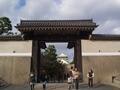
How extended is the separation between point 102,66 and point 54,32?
5.30 meters

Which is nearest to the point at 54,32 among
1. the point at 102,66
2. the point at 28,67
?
the point at 28,67

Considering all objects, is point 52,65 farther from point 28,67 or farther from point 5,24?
point 28,67

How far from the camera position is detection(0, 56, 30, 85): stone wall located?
24359mm

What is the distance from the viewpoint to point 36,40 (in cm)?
2512

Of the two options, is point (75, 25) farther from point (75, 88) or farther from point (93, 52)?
point (75, 88)

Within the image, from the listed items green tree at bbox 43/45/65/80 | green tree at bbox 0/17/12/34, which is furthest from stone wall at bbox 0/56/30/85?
green tree at bbox 0/17/12/34

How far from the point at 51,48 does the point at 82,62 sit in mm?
29543

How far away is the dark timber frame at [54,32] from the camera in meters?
23.6

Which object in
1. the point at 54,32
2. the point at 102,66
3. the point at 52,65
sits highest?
the point at 54,32

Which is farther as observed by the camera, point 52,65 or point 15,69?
point 52,65

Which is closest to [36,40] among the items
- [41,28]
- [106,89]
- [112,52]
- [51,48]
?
[41,28]

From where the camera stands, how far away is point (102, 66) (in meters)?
24.5

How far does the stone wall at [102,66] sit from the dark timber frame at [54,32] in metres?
0.65

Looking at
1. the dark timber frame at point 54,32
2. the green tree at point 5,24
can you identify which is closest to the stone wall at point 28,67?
the dark timber frame at point 54,32
